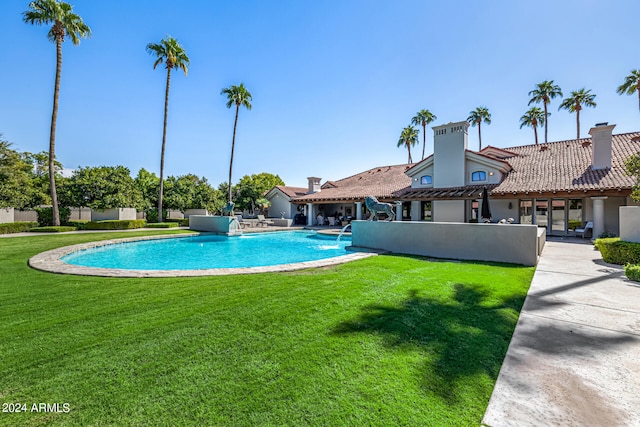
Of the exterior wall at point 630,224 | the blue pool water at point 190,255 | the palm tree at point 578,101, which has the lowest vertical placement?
the blue pool water at point 190,255

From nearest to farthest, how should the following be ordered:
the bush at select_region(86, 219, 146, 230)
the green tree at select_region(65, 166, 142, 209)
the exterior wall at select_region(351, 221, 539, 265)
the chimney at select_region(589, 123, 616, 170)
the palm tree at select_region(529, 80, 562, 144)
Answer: the exterior wall at select_region(351, 221, 539, 265) → the chimney at select_region(589, 123, 616, 170) → the bush at select_region(86, 219, 146, 230) → the green tree at select_region(65, 166, 142, 209) → the palm tree at select_region(529, 80, 562, 144)

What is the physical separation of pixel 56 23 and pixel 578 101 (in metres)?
52.3

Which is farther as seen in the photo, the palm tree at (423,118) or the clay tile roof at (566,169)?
the palm tree at (423,118)

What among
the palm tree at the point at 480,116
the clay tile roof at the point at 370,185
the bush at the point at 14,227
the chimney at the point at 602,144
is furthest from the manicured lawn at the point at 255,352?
the palm tree at the point at 480,116

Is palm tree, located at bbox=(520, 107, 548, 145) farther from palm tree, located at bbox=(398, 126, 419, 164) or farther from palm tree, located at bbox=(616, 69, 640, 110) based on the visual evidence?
palm tree, located at bbox=(398, 126, 419, 164)

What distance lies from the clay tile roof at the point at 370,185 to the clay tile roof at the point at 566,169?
27.6ft

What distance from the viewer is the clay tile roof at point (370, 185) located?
2509 cm

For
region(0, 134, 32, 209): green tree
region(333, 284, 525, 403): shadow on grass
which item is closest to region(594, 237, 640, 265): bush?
region(333, 284, 525, 403): shadow on grass

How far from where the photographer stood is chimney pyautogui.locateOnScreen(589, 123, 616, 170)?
16.8 metres

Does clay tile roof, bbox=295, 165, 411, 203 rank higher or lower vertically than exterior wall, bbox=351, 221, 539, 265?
higher

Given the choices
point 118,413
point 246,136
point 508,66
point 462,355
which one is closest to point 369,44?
point 508,66

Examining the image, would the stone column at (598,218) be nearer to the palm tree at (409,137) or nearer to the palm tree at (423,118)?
the palm tree at (409,137)

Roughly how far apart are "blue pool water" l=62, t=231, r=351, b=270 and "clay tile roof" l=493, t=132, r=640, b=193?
13.0m

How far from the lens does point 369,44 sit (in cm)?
1562
